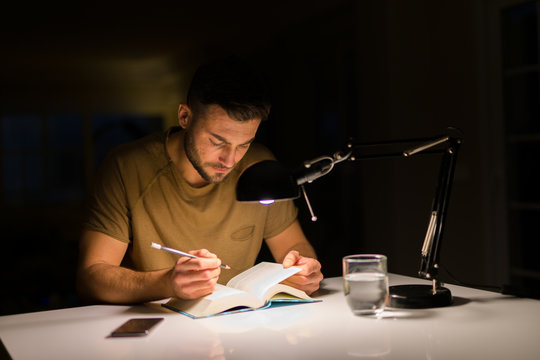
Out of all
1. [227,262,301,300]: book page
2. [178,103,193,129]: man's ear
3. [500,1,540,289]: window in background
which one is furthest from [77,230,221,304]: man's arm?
[500,1,540,289]: window in background

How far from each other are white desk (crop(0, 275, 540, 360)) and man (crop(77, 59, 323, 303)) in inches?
5.8

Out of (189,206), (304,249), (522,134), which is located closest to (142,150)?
(189,206)

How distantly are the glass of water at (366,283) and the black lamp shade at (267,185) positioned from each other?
0.67 feet

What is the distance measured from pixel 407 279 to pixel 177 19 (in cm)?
→ 534

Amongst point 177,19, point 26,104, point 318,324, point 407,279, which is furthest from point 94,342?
point 26,104

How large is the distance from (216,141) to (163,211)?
30cm

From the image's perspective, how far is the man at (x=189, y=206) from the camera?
5.31ft

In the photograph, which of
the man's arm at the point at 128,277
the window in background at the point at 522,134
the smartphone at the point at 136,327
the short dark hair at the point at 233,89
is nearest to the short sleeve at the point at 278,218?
the short dark hair at the point at 233,89

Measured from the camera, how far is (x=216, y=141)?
1739mm

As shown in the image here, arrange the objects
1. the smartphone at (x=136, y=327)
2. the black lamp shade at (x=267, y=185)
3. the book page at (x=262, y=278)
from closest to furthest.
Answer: the smartphone at (x=136, y=327) < the black lamp shade at (x=267, y=185) < the book page at (x=262, y=278)

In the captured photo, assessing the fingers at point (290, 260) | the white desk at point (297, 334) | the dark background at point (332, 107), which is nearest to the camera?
the white desk at point (297, 334)

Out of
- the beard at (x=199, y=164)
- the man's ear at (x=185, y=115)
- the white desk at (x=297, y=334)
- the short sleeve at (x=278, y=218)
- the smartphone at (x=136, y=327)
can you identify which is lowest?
the white desk at (x=297, y=334)

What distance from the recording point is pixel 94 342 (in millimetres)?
1202

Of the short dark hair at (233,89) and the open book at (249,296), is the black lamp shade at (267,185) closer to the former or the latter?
the open book at (249,296)
